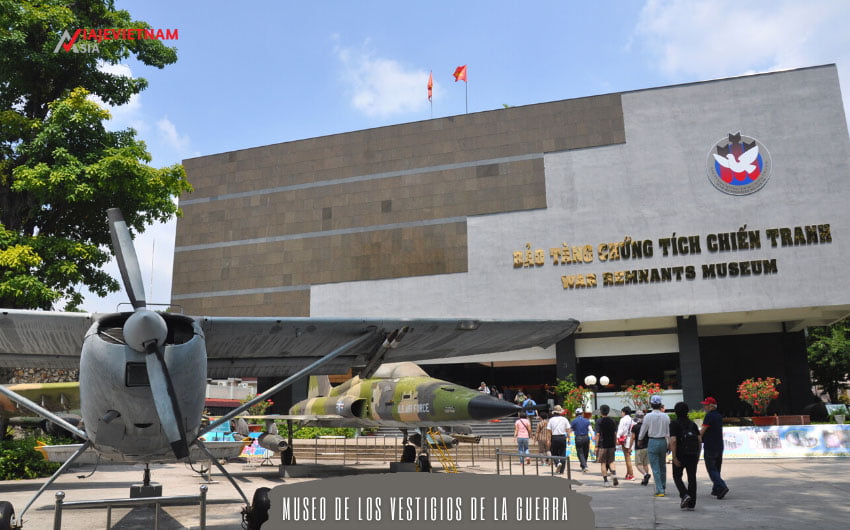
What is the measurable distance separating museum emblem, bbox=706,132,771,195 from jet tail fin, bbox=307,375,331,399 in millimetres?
24833

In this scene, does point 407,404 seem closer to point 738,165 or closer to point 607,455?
point 607,455

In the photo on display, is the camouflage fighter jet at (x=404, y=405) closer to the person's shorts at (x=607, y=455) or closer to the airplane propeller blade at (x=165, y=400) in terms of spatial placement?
the person's shorts at (x=607, y=455)

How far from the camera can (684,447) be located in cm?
1141

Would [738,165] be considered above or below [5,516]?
above

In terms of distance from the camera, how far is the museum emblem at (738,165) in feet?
114

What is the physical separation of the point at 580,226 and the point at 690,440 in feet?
87.9

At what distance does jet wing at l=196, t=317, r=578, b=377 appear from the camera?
404 inches

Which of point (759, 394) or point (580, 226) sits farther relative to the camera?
point (580, 226)

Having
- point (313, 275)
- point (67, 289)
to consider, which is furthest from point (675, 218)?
point (67, 289)

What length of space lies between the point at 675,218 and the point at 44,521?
1305 inches

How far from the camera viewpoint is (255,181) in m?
45.0

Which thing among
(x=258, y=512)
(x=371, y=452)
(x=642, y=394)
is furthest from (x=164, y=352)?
(x=642, y=394)

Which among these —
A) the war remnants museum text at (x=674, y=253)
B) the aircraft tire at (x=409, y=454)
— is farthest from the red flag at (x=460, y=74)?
the aircraft tire at (x=409, y=454)

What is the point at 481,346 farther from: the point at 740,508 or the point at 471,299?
the point at 471,299
